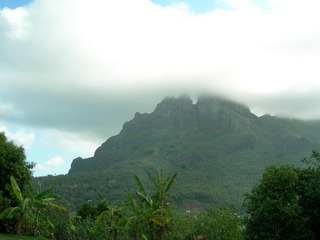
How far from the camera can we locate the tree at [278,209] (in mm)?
27719

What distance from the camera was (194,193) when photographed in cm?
17788

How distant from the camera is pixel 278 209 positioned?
91.6 feet

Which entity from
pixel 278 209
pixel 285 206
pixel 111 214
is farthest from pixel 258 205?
pixel 111 214

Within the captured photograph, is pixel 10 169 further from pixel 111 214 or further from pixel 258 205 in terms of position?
pixel 258 205

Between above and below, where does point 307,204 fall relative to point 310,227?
above

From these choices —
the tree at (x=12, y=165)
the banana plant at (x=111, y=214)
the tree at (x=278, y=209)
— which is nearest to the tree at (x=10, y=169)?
the tree at (x=12, y=165)

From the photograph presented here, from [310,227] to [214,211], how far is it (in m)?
13.7

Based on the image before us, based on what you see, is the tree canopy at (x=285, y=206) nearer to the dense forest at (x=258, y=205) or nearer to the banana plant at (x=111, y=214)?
the dense forest at (x=258, y=205)

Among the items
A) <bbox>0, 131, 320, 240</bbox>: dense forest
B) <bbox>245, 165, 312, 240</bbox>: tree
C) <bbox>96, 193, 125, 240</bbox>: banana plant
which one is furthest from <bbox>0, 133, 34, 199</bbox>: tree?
<bbox>245, 165, 312, 240</bbox>: tree

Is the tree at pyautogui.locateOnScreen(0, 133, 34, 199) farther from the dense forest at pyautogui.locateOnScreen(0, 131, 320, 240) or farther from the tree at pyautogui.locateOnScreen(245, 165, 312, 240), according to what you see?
Answer: the tree at pyautogui.locateOnScreen(245, 165, 312, 240)

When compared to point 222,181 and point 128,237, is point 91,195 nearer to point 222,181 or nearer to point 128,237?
point 222,181

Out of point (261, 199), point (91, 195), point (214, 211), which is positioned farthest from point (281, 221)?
point (91, 195)

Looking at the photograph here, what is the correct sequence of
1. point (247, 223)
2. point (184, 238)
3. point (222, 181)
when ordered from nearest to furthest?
point (247, 223), point (184, 238), point (222, 181)

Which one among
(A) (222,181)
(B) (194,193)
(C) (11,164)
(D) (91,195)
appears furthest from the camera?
(A) (222,181)
